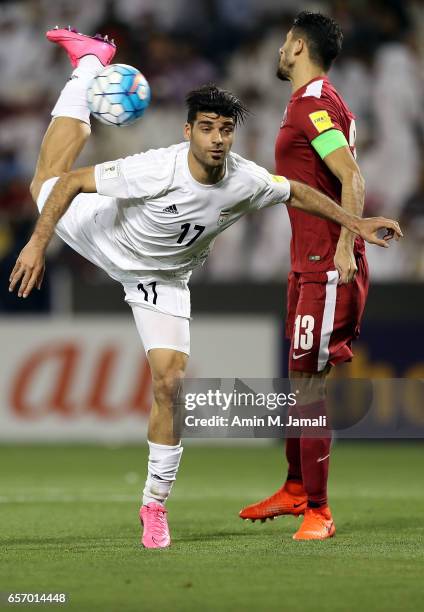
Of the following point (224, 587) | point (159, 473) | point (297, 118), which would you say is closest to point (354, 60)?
point (297, 118)

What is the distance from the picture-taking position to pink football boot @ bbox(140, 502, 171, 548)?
19.5ft

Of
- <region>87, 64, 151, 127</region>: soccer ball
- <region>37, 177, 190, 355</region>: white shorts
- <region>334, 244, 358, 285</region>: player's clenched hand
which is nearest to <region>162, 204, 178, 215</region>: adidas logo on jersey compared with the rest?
<region>37, 177, 190, 355</region>: white shorts

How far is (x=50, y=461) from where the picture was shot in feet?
36.7

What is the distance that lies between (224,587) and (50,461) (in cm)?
663

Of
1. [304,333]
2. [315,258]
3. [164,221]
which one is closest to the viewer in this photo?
[164,221]

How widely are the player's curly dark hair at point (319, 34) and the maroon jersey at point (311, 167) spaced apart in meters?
0.14

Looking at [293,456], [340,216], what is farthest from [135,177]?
[293,456]

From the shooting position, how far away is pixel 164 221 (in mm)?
6051

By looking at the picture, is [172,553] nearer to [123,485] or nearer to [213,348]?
[123,485]

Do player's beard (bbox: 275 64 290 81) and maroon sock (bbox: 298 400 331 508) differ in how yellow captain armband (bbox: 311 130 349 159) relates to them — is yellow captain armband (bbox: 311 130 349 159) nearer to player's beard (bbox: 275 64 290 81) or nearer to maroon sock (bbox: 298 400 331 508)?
player's beard (bbox: 275 64 290 81)

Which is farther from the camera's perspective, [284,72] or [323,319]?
[284,72]

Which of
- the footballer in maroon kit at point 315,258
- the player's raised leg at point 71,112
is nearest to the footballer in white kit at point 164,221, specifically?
the player's raised leg at point 71,112

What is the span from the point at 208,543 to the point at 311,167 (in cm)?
207

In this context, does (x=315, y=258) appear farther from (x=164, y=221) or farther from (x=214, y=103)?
(x=214, y=103)
